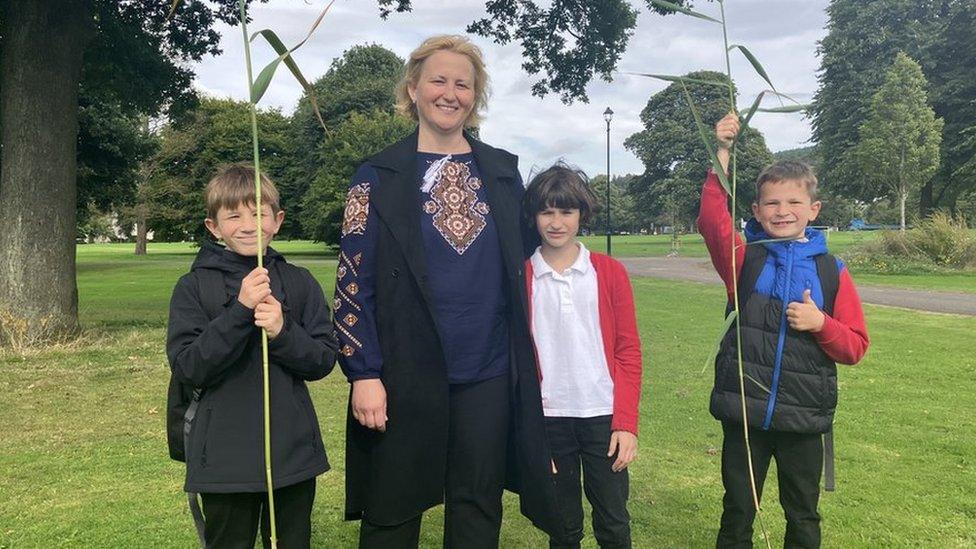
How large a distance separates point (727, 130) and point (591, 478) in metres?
1.46

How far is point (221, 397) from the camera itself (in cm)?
229

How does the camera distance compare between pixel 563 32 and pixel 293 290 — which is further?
pixel 563 32

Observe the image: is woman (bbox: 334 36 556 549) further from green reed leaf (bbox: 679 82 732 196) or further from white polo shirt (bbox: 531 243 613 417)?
green reed leaf (bbox: 679 82 732 196)

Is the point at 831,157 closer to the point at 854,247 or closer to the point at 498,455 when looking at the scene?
the point at 854,247

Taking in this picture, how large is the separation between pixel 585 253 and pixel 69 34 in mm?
9776

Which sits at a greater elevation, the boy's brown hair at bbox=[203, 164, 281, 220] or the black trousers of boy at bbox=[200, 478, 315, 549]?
the boy's brown hair at bbox=[203, 164, 281, 220]

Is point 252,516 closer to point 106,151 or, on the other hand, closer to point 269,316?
point 269,316

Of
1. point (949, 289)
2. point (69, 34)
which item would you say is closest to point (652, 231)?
point (949, 289)

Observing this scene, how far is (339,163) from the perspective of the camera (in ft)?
144

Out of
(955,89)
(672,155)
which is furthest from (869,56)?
(672,155)

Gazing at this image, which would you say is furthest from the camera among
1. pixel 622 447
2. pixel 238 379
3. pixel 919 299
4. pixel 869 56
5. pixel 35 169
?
pixel 869 56

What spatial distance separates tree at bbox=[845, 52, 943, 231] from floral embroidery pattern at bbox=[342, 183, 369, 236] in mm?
31878

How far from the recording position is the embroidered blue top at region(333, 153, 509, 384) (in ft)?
7.80

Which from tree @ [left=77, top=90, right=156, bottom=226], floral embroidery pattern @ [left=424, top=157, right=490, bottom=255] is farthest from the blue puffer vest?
tree @ [left=77, top=90, right=156, bottom=226]
